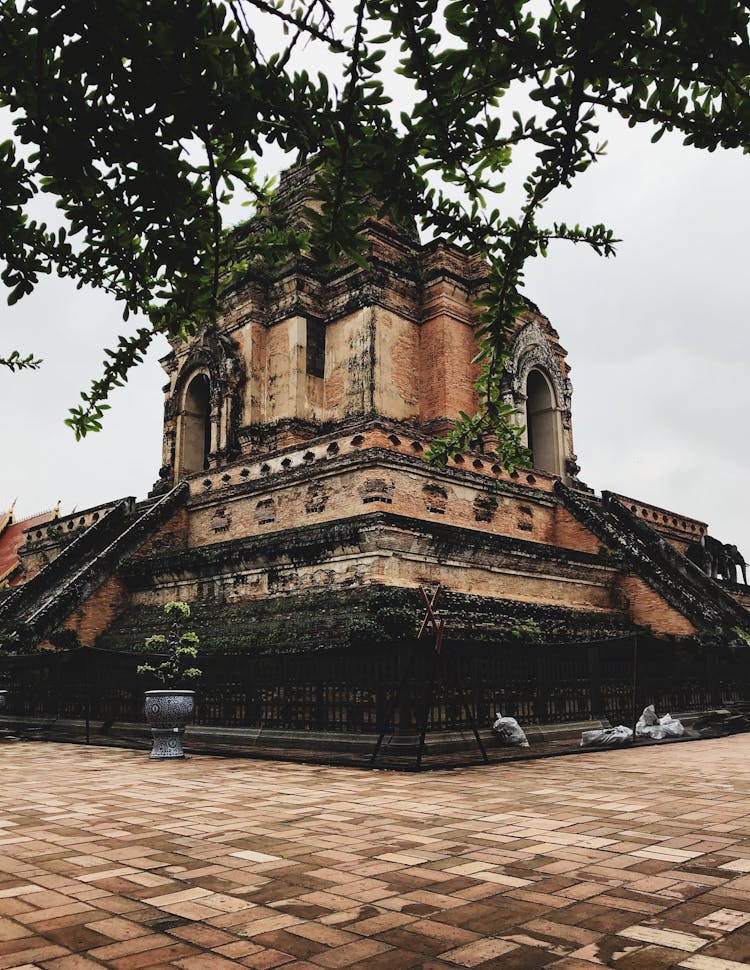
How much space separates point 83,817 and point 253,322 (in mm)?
14512

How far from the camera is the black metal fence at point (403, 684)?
334 inches

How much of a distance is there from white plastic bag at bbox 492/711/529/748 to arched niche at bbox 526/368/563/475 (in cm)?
1104

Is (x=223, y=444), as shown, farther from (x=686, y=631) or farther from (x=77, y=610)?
(x=686, y=631)

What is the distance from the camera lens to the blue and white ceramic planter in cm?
885

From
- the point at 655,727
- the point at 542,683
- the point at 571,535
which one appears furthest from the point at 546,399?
the point at 542,683

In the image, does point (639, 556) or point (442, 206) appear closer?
point (442, 206)

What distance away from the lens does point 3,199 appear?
2008 millimetres

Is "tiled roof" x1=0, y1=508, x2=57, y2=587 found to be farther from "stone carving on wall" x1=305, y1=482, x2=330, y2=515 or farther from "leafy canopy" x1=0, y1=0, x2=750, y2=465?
"leafy canopy" x1=0, y1=0, x2=750, y2=465

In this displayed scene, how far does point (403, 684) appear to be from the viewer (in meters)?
7.57

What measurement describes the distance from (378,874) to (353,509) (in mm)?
8935

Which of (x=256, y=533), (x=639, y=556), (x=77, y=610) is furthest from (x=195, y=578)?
(x=639, y=556)

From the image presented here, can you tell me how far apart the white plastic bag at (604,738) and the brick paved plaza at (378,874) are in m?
2.72

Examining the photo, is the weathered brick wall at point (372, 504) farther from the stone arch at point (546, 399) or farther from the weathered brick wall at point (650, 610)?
the stone arch at point (546, 399)

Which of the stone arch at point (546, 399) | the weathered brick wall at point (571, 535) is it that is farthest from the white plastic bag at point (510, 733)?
the stone arch at point (546, 399)
